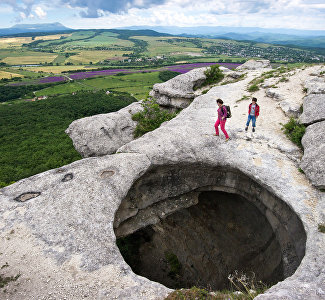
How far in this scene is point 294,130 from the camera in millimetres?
14398

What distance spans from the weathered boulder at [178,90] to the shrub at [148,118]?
87.0 inches

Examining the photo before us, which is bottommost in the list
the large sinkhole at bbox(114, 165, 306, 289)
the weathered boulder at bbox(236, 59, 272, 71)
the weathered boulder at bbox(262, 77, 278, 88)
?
the large sinkhole at bbox(114, 165, 306, 289)

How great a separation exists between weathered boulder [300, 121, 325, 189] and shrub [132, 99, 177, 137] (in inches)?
522

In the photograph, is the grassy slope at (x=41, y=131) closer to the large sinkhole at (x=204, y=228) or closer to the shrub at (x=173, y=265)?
the large sinkhole at (x=204, y=228)

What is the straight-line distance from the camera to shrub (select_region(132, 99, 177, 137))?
23.3m

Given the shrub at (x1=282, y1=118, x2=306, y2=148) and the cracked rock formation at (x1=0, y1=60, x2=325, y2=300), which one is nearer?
the cracked rock formation at (x1=0, y1=60, x2=325, y2=300)

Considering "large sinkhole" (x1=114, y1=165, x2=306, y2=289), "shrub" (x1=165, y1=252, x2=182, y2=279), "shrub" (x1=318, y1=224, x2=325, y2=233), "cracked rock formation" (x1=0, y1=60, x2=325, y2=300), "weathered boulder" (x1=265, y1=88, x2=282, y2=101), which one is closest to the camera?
"cracked rock formation" (x1=0, y1=60, x2=325, y2=300)

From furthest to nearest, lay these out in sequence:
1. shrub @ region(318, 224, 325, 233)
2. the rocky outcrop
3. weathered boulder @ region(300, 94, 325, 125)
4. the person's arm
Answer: weathered boulder @ region(300, 94, 325, 125) < the person's arm < the rocky outcrop < shrub @ region(318, 224, 325, 233)

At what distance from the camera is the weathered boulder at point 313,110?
14.0 meters

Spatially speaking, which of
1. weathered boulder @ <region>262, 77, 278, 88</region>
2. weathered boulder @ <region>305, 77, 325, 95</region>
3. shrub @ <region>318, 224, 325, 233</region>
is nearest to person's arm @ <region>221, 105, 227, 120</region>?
shrub @ <region>318, 224, 325, 233</region>

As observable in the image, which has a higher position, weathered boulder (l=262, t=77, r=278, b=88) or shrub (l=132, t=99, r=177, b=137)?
weathered boulder (l=262, t=77, r=278, b=88)

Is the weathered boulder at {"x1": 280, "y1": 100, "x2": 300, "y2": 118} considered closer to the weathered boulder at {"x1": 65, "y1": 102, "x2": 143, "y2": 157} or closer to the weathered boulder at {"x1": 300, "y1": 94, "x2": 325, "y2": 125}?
the weathered boulder at {"x1": 300, "y1": 94, "x2": 325, "y2": 125}

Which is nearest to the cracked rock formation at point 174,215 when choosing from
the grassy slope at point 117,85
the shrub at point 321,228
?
the shrub at point 321,228

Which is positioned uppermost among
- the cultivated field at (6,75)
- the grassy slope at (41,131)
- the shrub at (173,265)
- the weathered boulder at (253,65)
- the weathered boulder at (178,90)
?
the weathered boulder at (253,65)
